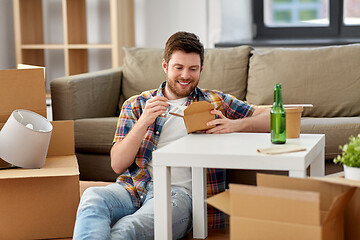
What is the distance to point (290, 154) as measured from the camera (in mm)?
1552

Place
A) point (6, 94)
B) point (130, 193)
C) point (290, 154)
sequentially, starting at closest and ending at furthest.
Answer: point (290, 154) < point (130, 193) < point (6, 94)

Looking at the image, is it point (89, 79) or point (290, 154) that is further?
point (89, 79)

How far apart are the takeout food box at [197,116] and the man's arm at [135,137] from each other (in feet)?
0.28

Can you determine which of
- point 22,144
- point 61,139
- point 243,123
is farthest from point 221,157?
point 61,139

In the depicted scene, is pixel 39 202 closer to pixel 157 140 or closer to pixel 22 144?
pixel 22 144

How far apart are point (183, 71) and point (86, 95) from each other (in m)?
1.07

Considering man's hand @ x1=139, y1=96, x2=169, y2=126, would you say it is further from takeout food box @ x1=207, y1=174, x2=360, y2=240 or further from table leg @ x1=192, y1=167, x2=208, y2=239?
takeout food box @ x1=207, y1=174, x2=360, y2=240

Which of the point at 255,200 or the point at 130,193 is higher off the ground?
the point at 255,200

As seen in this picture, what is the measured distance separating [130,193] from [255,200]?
31.3 inches

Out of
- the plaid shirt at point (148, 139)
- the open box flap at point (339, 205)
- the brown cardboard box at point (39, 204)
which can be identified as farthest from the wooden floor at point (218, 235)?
the open box flap at point (339, 205)

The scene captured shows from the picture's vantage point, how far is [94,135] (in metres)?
2.86

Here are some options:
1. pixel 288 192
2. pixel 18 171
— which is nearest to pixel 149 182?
pixel 18 171

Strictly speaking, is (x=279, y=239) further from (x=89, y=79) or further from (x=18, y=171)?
(x=89, y=79)

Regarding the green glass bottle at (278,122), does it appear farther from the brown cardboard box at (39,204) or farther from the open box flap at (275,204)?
the brown cardboard box at (39,204)
